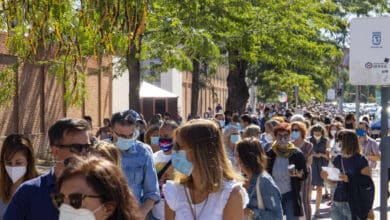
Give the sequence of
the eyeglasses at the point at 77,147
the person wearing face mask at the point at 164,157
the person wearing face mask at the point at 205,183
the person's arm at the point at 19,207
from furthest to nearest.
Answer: the person wearing face mask at the point at 164,157, the person wearing face mask at the point at 205,183, the eyeglasses at the point at 77,147, the person's arm at the point at 19,207

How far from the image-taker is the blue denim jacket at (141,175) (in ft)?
20.9

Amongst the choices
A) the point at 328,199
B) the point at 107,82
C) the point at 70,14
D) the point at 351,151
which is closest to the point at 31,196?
the point at 70,14

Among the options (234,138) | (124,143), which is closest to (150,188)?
(124,143)

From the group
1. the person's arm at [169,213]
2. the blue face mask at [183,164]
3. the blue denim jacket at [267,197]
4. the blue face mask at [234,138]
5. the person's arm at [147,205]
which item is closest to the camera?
the person's arm at [169,213]

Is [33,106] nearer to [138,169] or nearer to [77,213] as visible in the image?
[138,169]

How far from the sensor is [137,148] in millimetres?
6586

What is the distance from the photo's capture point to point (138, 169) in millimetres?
6453

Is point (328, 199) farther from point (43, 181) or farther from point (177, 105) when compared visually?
point (177, 105)

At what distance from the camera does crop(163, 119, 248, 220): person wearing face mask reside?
4.46m

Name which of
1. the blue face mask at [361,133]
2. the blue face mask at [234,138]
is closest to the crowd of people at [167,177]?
the blue face mask at [234,138]

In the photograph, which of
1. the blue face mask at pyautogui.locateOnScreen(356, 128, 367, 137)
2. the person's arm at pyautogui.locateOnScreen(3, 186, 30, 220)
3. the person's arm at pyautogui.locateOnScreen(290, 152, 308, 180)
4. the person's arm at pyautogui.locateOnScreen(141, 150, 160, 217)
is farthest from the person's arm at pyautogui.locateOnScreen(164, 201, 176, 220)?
the blue face mask at pyautogui.locateOnScreen(356, 128, 367, 137)

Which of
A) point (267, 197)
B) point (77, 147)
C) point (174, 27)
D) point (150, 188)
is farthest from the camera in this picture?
point (174, 27)

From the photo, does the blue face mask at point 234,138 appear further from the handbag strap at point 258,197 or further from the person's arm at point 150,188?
the person's arm at point 150,188

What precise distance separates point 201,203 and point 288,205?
410 centimetres
